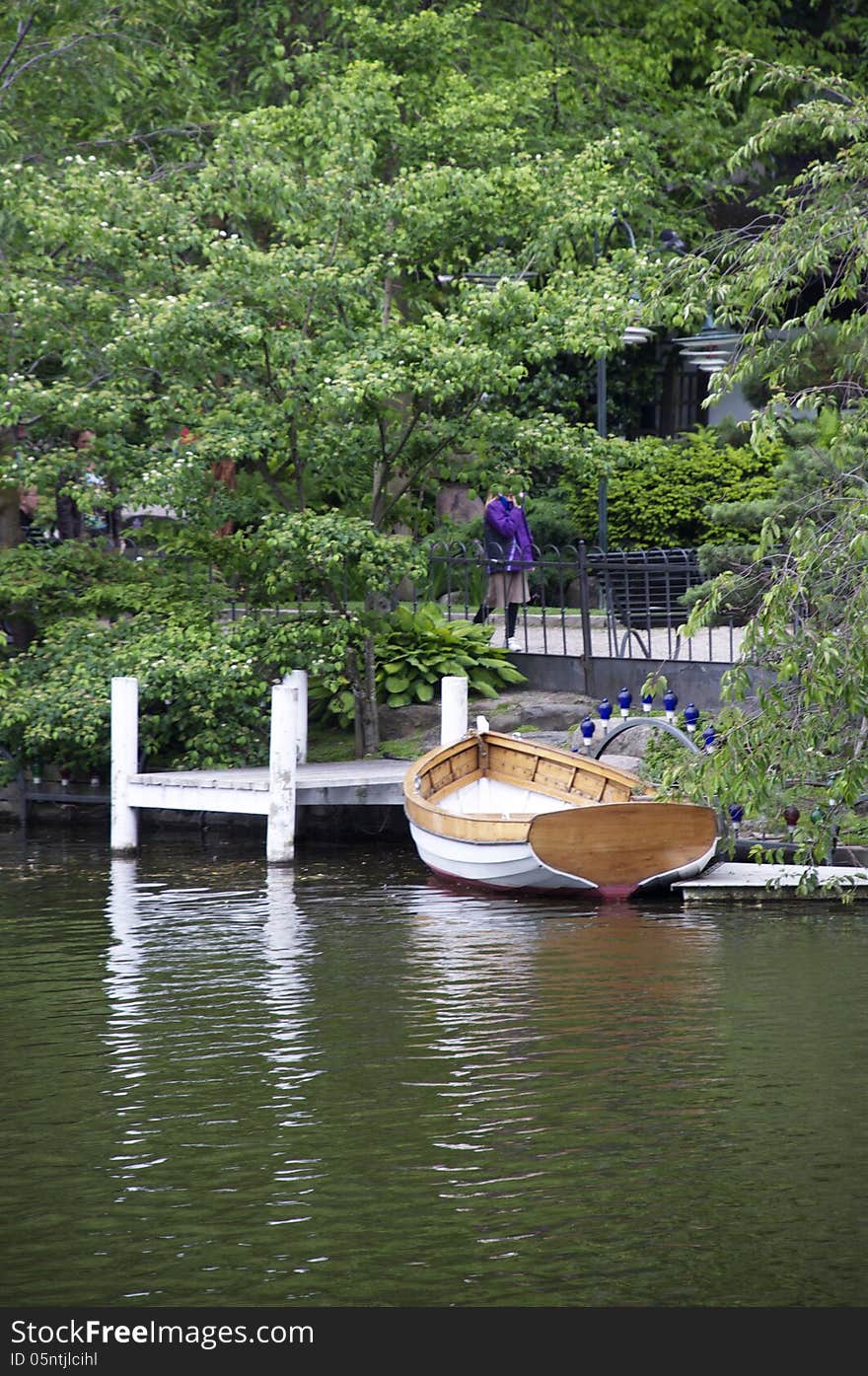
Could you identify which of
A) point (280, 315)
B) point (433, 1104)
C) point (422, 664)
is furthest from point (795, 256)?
point (422, 664)

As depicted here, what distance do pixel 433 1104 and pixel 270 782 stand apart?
7952mm

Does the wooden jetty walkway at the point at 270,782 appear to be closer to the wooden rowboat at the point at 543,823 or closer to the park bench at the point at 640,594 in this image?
the wooden rowboat at the point at 543,823

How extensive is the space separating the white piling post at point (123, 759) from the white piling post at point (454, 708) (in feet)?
10.0

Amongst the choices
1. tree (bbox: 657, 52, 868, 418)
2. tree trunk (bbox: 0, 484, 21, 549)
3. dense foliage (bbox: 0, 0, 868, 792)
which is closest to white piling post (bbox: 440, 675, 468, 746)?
dense foliage (bbox: 0, 0, 868, 792)

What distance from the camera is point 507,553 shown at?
2175cm

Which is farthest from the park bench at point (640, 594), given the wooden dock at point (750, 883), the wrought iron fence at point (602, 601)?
the wooden dock at point (750, 883)

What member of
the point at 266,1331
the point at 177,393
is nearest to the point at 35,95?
the point at 177,393

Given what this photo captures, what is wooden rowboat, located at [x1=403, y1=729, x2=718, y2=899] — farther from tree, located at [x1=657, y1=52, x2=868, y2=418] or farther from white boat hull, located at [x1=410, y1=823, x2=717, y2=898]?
tree, located at [x1=657, y1=52, x2=868, y2=418]

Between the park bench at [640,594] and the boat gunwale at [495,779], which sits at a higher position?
the park bench at [640,594]

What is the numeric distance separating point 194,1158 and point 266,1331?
2108mm

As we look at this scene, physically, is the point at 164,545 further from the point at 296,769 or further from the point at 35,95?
the point at 35,95

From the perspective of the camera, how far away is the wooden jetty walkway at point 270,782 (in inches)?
675

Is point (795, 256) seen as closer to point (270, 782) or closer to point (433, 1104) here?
point (433, 1104)

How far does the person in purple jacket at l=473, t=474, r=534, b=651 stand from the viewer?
2147cm
